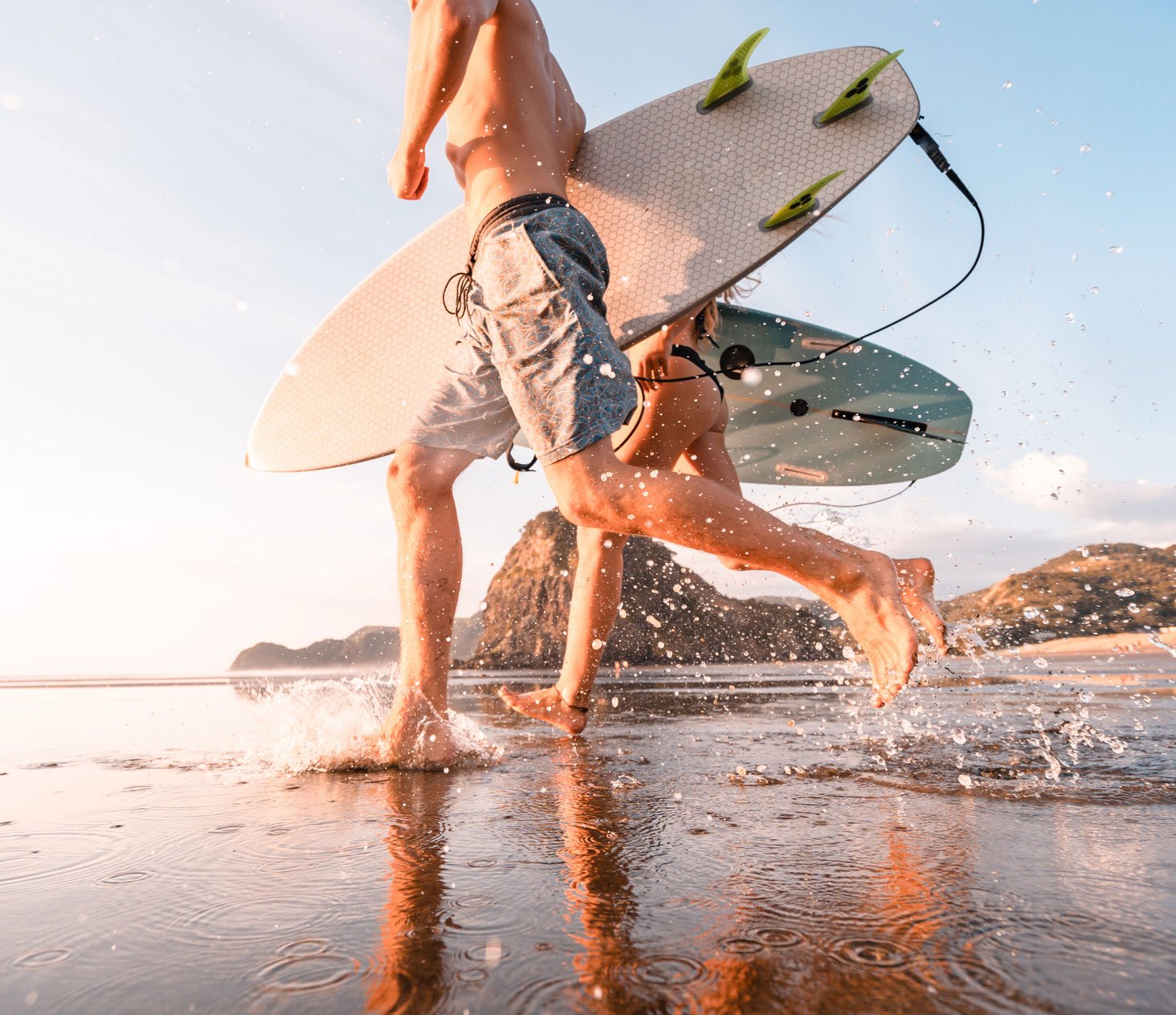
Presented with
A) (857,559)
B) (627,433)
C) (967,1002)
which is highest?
(627,433)

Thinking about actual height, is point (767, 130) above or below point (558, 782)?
above

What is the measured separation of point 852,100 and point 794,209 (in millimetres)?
596

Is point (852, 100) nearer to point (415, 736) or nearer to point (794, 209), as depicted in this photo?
point (794, 209)

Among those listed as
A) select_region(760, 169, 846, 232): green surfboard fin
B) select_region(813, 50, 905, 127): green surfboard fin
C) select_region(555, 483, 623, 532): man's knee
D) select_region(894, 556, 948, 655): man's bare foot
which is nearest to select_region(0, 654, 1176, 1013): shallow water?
select_region(894, 556, 948, 655): man's bare foot

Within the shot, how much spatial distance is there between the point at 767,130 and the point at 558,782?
245cm

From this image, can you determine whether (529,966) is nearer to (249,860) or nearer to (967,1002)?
(967,1002)

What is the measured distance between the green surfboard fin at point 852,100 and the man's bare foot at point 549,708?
2.28 meters

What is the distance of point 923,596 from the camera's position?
6.61 ft

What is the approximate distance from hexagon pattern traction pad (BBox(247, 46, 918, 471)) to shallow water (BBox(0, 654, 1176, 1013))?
1525 mm

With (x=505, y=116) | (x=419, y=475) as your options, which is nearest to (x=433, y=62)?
(x=505, y=116)

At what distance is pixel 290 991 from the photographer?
0.63 m

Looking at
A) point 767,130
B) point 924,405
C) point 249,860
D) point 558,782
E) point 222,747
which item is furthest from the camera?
point 924,405

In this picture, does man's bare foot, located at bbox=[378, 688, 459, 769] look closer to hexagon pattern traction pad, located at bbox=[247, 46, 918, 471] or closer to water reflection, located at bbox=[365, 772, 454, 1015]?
water reflection, located at bbox=[365, 772, 454, 1015]

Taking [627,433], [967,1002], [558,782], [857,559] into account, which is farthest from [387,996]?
[627,433]
